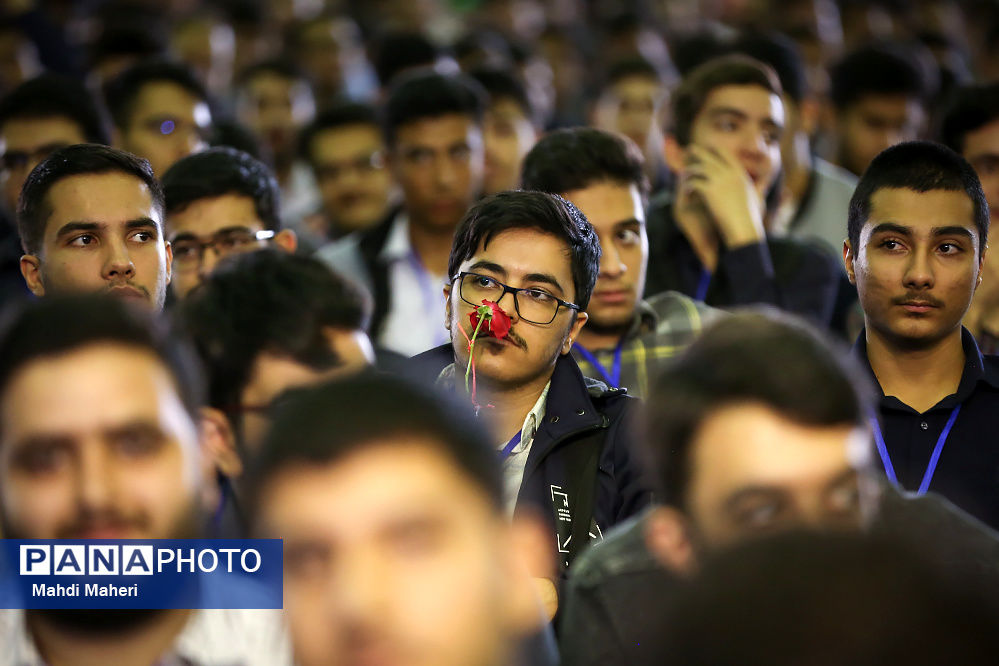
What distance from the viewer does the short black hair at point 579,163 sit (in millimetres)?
3496

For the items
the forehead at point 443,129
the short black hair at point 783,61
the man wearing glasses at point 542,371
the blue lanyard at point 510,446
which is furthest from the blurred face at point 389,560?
the short black hair at point 783,61

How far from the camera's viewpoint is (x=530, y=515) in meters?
2.53

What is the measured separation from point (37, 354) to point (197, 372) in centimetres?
38

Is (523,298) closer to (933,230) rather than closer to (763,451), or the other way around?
(933,230)

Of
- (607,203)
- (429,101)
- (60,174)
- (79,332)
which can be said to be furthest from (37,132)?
(79,332)

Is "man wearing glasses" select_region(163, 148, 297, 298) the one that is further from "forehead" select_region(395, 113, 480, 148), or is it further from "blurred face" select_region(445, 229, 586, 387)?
"forehead" select_region(395, 113, 480, 148)

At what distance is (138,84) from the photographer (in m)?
4.60

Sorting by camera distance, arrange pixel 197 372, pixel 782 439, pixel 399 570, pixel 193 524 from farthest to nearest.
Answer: pixel 197 372, pixel 193 524, pixel 782 439, pixel 399 570

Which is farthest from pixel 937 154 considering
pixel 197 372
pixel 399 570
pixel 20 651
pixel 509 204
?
pixel 20 651

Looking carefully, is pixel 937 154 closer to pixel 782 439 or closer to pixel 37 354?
pixel 782 439

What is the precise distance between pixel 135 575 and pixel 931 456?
1909mm

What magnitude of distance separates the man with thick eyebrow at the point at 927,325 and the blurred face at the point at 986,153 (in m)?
0.81

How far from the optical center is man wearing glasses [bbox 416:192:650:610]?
2.58 meters

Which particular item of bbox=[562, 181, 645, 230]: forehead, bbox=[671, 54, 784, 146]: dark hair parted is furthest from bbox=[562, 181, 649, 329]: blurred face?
bbox=[671, 54, 784, 146]: dark hair parted
